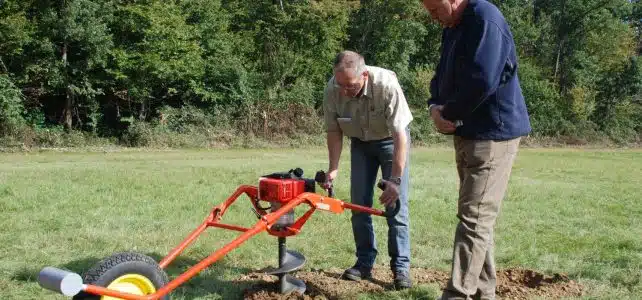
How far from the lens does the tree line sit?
23312 mm

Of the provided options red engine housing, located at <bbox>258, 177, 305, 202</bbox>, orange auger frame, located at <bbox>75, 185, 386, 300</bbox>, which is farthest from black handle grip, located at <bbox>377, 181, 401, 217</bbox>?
red engine housing, located at <bbox>258, 177, 305, 202</bbox>

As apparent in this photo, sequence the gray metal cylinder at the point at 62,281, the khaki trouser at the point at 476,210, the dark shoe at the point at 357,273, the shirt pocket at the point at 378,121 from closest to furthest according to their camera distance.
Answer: the gray metal cylinder at the point at 62,281 < the khaki trouser at the point at 476,210 < the shirt pocket at the point at 378,121 < the dark shoe at the point at 357,273

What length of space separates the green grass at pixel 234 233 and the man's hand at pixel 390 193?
0.82 meters

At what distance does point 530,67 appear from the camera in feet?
127

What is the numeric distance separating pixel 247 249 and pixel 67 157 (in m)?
14.1

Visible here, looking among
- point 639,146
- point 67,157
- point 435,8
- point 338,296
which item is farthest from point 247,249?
point 639,146

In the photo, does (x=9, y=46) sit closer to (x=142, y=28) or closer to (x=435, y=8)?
(x=142, y=28)

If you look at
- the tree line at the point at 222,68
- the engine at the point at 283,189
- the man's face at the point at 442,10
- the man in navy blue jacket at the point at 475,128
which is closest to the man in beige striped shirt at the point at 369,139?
the engine at the point at 283,189

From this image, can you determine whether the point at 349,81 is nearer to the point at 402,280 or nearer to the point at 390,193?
the point at 390,193

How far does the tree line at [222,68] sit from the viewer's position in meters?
23.3

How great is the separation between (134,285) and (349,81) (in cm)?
198

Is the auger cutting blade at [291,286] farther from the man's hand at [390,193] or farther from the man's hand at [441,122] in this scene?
the man's hand at [441,122]

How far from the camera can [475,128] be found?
3525mm

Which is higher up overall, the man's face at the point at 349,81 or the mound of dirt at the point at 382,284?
the man's face at the point at 349,81
